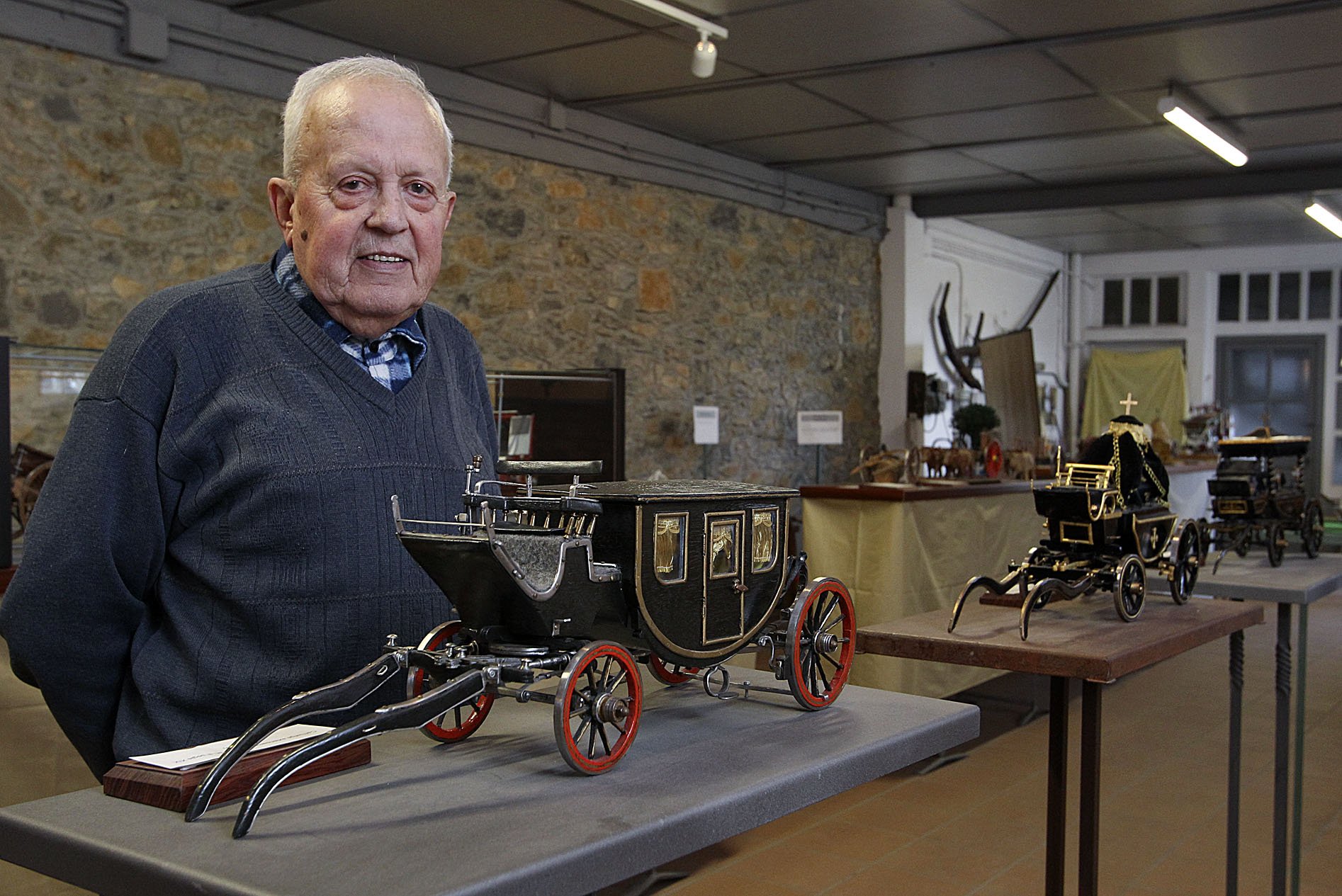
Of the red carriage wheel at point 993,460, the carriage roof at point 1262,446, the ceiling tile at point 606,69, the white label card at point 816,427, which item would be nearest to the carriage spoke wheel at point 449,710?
the carriage roof at point 1262,446

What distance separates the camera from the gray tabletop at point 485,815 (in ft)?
3.41

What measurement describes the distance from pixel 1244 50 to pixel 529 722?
616 centimetres

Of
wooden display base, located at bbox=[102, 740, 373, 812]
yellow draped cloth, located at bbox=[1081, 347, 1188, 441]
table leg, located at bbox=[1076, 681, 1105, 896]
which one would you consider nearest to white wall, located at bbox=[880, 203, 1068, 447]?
yellow draped cloth, located at bbox=[1081, 347, 1188, 441]

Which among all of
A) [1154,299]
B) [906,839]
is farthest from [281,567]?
[1154,299]

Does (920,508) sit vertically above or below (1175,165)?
below

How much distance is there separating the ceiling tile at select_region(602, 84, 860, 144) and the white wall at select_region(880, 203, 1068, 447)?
277cm

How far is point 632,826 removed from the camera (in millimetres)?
1169

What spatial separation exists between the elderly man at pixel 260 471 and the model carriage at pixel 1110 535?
6.67 feet

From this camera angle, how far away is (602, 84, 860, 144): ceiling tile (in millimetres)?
7176

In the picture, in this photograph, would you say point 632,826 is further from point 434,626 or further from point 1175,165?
point 1175,165

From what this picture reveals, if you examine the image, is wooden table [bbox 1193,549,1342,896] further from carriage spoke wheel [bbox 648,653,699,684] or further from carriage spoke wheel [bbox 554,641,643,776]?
carriage spoke wheel [bbox 554,641,643,776]

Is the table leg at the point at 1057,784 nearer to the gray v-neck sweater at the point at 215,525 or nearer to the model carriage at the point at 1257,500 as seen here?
the gray v-neck sweater at the point at 215,525

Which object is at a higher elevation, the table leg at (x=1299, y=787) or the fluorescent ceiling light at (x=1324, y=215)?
the fluorescent ceiling light at (x=1324, y=215)

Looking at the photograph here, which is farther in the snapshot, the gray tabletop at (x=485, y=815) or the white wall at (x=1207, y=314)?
the white wall at (x=1207, y=314)
